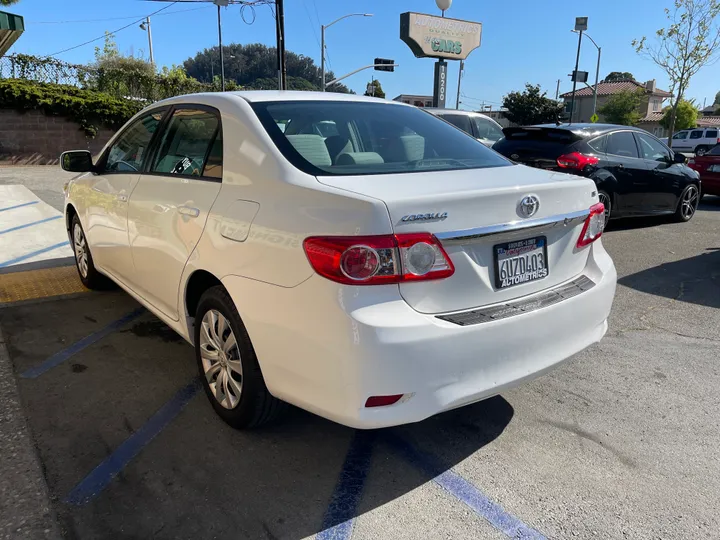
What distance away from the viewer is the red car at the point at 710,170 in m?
11.2

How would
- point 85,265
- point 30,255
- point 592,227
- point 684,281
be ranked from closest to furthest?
point 592,227, point 85,265, point 684,281, point 30,255

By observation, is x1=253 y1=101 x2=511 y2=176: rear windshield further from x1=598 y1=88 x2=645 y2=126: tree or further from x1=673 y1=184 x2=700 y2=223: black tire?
x1=598 y1=88 x2=645 y2=126: tree

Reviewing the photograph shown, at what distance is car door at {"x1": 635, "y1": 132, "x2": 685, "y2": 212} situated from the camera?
27.6 ft

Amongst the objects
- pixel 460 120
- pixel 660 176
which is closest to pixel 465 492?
pixel 660 176

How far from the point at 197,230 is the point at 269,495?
1319mm

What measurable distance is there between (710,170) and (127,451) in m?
12.2

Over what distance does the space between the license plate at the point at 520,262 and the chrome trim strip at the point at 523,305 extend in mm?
87

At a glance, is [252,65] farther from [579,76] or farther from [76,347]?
[76,347]

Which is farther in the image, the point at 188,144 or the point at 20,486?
the point at 188,144

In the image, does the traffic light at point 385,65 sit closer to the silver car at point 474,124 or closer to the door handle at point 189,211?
the silver car at point 474,124

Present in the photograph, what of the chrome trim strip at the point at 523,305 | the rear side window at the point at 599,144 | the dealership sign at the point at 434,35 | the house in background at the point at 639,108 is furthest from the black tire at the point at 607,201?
the house in background at the point at 639,108

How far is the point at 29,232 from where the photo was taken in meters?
7.70

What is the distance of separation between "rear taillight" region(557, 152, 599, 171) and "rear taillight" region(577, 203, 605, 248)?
191 inches


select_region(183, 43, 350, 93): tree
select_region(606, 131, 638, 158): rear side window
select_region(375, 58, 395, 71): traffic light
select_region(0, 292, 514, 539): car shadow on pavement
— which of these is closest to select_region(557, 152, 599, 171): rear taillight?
select_region(606, 131, 638, 158): rear side window
